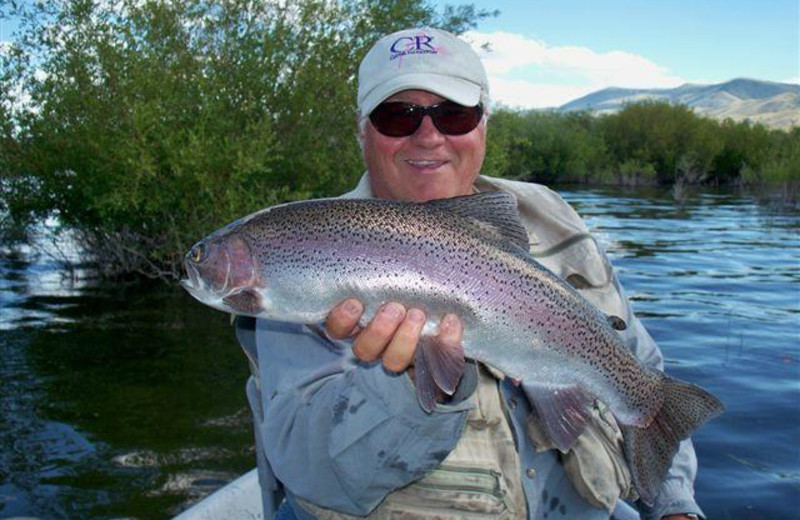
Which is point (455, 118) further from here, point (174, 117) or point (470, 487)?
point (174, 117)

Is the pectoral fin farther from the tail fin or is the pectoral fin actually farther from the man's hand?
the tail fin

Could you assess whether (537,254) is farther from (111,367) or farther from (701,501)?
(111,367)

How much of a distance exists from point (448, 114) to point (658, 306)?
11.4m

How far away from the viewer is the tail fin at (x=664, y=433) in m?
2.78

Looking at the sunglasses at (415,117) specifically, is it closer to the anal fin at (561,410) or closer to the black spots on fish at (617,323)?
the black spots on fish at (617,323)

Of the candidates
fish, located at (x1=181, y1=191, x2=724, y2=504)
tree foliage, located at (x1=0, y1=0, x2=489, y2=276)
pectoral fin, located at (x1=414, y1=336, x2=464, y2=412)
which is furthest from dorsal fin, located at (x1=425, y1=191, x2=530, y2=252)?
tree foliage, located at (x1=0, y1=0, x2=489, y2=276)

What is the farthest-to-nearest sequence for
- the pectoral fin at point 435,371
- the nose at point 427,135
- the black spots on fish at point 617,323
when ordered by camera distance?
the nose at point 427,135
the black spots on fish at point 617,323
the pectoral fin at point 435,371

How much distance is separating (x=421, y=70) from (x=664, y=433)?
1.77 metres

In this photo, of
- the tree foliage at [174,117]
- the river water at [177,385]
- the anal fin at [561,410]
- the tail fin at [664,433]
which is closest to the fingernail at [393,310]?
the anal fin at [561,410]

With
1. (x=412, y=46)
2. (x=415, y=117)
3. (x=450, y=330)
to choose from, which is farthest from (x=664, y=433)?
(x=412, y=46)

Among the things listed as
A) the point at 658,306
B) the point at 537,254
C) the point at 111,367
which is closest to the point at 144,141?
the point at 111,367

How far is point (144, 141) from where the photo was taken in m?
12.2

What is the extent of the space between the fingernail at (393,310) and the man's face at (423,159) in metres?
1.11

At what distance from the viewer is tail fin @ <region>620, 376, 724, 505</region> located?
278 centimetres
